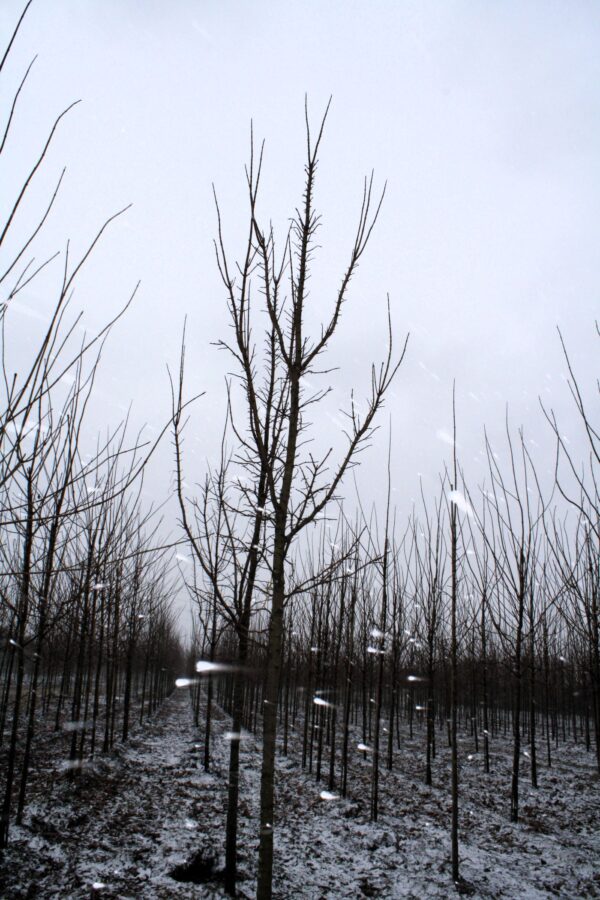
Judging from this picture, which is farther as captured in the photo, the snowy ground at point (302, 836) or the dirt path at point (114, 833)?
the snowy ground at point (302, 836)

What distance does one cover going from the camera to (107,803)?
7410 millimetres

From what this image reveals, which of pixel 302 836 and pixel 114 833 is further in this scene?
pixel 302 836

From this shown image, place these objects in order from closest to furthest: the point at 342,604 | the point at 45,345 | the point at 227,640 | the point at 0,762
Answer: the point at 45,345 < the point at 0,762 < the point at 342,604 < the point at 227,640

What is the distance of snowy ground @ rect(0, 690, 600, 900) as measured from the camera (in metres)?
5.34

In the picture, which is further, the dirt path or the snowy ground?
the snowy ground

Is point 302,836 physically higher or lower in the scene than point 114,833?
lower

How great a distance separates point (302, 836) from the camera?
691cm

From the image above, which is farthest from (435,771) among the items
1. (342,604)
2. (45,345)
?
(45,345)

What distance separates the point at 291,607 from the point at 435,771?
553 centimetres

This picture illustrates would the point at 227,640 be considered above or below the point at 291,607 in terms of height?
below

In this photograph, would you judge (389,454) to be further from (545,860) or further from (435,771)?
(435,771)

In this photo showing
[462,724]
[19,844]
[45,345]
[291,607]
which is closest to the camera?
[45,345]

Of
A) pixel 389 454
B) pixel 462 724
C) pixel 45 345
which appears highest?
pixel 389 454

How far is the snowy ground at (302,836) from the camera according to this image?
5.34 metres
